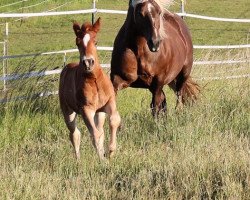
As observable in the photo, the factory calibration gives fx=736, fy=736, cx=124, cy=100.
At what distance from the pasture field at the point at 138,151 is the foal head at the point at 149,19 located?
94cm

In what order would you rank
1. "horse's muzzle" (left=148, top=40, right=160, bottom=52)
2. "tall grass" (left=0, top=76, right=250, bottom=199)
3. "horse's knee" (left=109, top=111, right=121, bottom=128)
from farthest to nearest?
"horse's muzzle" (left=148, top=40, right=160, bottom=52) < "horse's knee" (left=109, top=111, right=121, bottom=128) < "tall grass" (left=0, top=76, right=250, bottom=199)

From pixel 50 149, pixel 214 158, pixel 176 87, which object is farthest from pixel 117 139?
pixel 176 87

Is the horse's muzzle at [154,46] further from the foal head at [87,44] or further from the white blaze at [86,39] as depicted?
the white blaze at [86,39]

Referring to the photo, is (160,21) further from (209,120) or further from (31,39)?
(31,39)

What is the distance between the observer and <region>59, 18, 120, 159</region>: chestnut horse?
267 inches

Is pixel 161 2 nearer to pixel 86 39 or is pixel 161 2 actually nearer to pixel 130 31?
pixel 130 31

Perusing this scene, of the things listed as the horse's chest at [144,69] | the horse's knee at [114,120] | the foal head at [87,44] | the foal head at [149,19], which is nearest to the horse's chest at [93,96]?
the horse's knee at [114,120]

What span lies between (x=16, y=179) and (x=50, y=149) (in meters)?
1.45

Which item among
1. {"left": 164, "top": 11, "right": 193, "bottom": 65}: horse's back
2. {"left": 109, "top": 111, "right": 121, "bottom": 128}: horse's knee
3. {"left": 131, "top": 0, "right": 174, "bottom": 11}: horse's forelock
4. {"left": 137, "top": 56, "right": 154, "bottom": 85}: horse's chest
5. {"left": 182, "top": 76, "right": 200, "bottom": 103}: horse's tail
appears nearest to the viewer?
{"left": 109, "top": 111, "right": 121, "bottom": 128}: horse's knee

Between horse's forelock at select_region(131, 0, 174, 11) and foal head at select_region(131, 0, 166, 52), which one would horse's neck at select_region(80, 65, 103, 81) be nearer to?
foal head at select_region(131, 0, 166, 52)

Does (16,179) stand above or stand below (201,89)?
above

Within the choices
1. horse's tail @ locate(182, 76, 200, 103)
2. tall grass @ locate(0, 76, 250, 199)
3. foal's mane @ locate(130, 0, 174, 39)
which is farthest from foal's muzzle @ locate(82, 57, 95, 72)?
horse's tail @ locate(182, 76, 200, 103)

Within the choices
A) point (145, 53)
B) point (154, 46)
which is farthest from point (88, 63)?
point (145, 53)

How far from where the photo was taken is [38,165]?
21.7 ft
